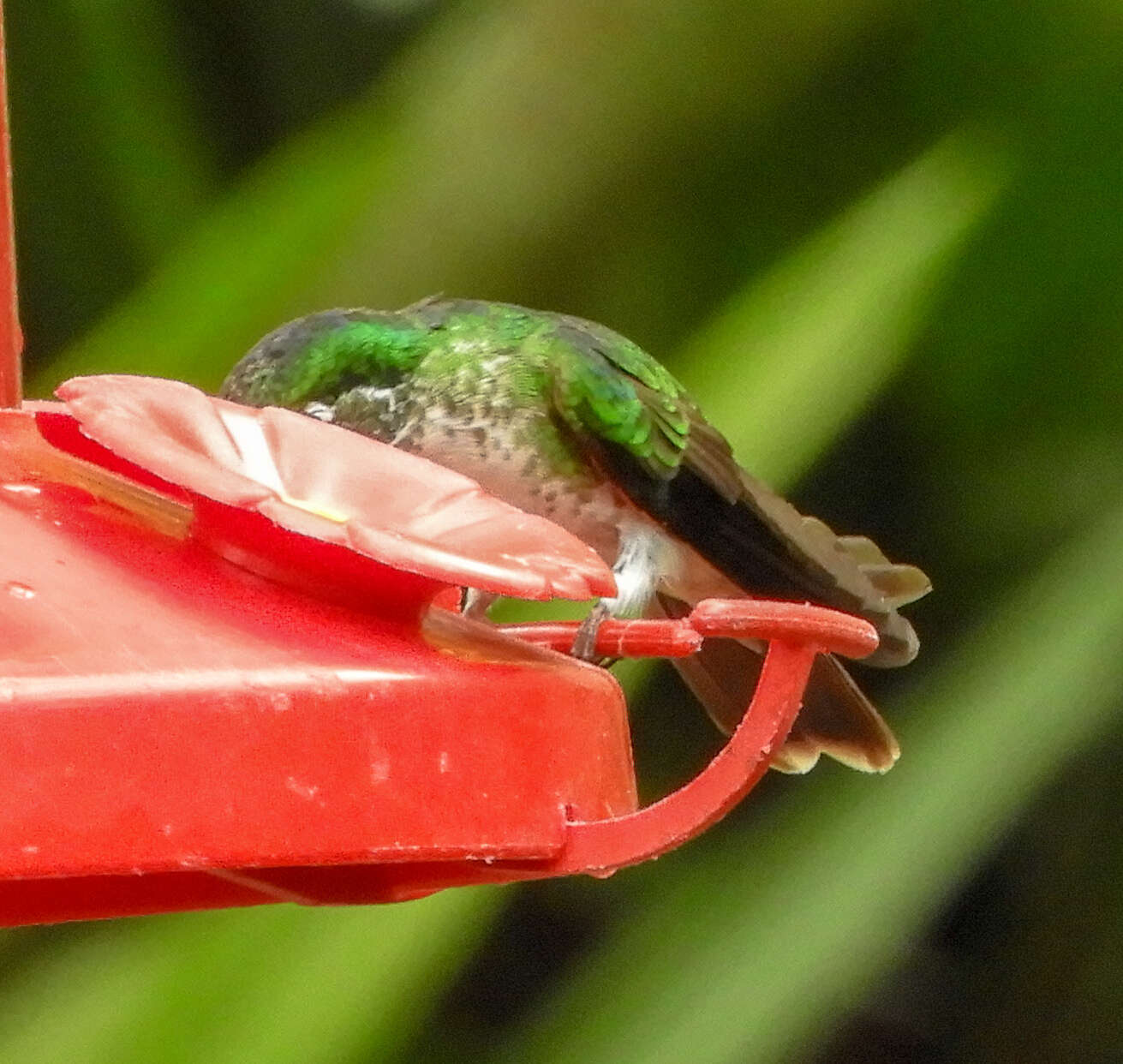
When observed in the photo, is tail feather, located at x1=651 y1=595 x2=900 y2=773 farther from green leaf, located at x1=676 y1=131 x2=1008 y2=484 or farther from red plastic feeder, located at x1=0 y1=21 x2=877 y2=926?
red plastic feeder, located at x1=0 y1=21 x2=877 y2=926

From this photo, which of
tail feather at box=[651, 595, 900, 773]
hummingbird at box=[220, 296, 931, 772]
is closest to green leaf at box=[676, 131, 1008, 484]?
hummingbird at box=[220, 296, 931, 772]

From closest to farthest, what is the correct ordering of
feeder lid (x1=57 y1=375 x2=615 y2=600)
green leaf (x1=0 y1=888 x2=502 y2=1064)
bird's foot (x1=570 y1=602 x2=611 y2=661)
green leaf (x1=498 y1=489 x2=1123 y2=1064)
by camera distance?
1. feeder lid (x1=57 y1=375 x2=615 y2=600)
2. bird's foot (x1=570 y1=602 x2=611 y2=661)
3. green leaf (x1=0 y1=888 x2=502 y2=1064)
4. green leaf (x1=498 y1=489 x2=1123 y2=1064)

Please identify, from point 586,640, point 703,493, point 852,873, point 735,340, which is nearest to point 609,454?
point 703,493

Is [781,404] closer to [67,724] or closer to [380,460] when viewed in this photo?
[380,460]

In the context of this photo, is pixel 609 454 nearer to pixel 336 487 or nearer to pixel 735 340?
pixel 735 340

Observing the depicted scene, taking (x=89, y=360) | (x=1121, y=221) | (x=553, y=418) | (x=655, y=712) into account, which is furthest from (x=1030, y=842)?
(x=89, y=360)

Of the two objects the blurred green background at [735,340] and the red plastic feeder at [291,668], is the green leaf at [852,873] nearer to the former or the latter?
the blurred green background at [735,340]
